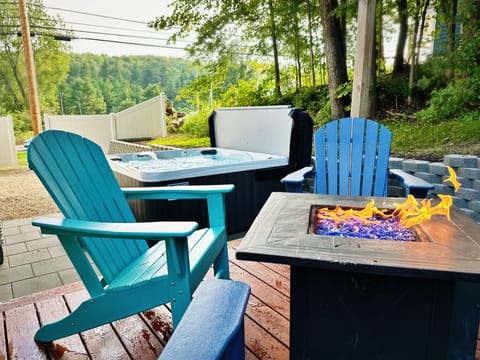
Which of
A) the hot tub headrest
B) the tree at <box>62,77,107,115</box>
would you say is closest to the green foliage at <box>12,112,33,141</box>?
the tree at <box>62,77,107,115</box>

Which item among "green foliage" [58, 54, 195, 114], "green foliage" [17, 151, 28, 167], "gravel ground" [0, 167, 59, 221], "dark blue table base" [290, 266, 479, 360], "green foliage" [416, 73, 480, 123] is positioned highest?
"green foliage" [58, 54, 195, 114]

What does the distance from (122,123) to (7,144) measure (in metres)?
2.67

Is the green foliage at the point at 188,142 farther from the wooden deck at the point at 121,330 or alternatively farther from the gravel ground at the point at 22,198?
the wooden deck at the point at 121,330

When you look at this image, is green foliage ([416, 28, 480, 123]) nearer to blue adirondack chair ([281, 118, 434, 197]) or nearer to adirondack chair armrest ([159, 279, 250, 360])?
blue adirondack chair ([281, 118, 434, 197])

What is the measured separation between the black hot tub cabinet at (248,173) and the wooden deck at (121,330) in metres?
1.07

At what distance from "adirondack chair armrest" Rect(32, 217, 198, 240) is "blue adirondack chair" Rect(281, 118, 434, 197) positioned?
3.88 ft

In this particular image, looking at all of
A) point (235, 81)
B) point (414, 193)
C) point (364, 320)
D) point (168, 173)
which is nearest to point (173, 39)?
point (235, 81)

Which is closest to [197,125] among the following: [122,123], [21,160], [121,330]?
[122,123]

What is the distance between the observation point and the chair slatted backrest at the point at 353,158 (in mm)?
2266

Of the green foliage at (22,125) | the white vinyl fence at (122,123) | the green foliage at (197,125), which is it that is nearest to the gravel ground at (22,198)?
the white vinyl fence at (122,123)

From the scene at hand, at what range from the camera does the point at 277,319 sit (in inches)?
60.8

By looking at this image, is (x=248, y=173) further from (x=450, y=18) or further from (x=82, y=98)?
(x=82, y=98)

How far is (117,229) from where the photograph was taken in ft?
4.02

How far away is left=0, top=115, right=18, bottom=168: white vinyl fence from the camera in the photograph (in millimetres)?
7668
